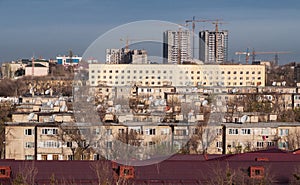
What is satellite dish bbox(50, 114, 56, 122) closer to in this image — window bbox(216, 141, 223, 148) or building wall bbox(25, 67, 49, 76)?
window bbox(216, 141, 223, 148)

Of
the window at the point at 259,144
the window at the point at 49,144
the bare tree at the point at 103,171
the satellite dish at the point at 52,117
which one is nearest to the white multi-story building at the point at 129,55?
the satellite dish at the point at 52,117

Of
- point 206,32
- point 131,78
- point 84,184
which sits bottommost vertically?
point 84,184

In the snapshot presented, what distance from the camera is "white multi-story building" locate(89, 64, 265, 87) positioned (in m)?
16.6

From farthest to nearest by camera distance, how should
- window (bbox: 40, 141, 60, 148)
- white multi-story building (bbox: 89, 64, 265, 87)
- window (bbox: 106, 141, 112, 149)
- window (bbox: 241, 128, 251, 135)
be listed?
white multi-story building (bbox: 89, 64, 265, 87), window (bbox: 241, 128, 251, 135), window (bbox: 40, 141, 60, 148), window (bbox: 106, 141, 112, 149)

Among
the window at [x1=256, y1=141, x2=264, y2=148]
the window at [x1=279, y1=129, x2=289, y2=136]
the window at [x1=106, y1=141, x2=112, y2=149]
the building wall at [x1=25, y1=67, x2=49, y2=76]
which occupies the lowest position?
the window at [x1=256, y1=141, x2=264, y2=148]

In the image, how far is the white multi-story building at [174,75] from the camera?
16625 mm

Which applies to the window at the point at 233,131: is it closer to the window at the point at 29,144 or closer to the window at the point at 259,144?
the window at the point at 259,144

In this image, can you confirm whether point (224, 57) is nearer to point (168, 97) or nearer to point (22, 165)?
point (168, 97)

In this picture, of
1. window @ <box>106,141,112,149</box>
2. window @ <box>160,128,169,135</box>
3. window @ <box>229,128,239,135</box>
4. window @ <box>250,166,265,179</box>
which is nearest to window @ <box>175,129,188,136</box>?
window @ <box>160,128,169,135</box>

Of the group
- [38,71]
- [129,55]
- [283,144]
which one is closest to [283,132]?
[283,144]

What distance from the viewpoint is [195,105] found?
14.1m

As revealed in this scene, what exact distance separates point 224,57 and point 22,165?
31843 millimetres

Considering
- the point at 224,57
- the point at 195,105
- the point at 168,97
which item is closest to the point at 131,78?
the point at 195,105

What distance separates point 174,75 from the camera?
17766 mm
